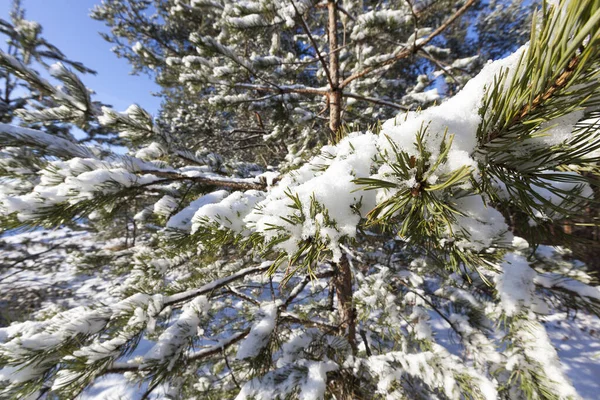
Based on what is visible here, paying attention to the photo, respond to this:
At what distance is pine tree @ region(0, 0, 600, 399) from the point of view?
0.53 metres

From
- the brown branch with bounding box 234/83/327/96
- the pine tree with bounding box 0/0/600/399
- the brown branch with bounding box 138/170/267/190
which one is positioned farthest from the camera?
the brown branch with bounding box 234/83/327/96

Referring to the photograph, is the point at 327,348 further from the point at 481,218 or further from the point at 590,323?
the point at 590,323

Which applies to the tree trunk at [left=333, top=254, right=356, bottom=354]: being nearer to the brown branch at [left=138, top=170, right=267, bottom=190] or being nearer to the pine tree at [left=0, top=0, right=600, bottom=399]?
the pine tree at [left=0, top=0, right=600, bottom=399]

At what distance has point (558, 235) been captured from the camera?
0.84 metres

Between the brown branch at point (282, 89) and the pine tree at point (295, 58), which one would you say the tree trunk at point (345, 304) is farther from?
the brown branch at point (282, 89)

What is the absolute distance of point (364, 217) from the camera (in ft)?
2.47

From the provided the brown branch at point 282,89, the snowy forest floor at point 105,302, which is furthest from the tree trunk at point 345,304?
the snowy forest floor at point 105,302

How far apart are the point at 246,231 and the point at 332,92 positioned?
6.93 ft

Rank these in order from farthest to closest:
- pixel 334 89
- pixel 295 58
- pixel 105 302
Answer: pixel 105 302
pixel 295 58
pixel 334 89

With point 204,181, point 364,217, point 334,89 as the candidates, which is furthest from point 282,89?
point 364,217

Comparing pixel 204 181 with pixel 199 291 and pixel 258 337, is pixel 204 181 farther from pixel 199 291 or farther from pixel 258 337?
pixel 258 337

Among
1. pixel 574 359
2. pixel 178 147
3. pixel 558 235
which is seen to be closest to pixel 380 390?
pixel 558 235

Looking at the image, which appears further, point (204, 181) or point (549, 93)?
point (204, 181)

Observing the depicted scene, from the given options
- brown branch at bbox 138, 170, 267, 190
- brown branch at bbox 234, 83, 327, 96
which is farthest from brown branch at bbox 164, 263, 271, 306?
brown branch at bbox 234, 83, 327, 96
